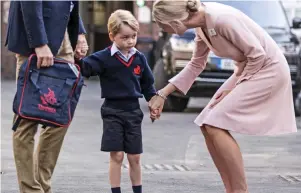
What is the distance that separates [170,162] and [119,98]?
237 centimetres

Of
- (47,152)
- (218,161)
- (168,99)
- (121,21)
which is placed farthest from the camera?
(168,99)

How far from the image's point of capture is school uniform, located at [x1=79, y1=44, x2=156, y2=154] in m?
6.05

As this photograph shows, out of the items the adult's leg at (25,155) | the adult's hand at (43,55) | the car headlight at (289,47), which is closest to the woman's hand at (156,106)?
the adult's leg at (25,155)

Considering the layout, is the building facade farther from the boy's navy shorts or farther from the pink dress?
the pink dress

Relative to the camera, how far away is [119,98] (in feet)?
19.9

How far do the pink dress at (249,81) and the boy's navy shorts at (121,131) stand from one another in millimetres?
650

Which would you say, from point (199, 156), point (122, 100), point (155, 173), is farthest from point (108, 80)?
point (199, 156)

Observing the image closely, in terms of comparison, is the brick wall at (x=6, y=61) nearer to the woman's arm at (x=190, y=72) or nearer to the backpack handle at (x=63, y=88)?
the woman's arm at (x=190, y=72)

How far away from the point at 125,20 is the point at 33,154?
110cm

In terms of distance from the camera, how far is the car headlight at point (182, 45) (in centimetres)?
1329

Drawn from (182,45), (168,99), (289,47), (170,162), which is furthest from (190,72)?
(168,99)

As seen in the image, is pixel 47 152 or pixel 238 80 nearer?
pixel 238 80

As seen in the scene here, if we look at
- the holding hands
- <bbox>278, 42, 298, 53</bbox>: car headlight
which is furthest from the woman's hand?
<bbox>278, 42, 298, 53</bbox>: car headlight

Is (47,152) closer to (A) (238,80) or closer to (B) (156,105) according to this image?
(B) (156,105)
